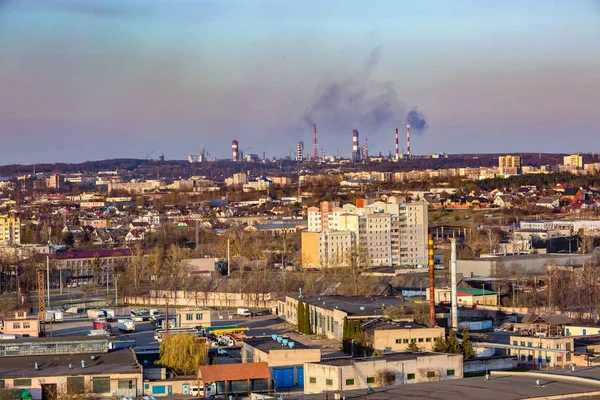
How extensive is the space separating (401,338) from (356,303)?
2.94 m

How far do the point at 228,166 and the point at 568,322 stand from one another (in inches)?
3185

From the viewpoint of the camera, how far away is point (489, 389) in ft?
29.2

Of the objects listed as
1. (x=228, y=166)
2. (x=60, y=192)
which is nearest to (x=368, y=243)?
(x=60, y=192)

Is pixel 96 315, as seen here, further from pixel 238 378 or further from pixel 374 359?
pixel 374 359

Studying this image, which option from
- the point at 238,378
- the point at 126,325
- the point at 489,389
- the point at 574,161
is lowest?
the point at 126,325

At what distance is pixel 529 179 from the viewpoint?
47000mm

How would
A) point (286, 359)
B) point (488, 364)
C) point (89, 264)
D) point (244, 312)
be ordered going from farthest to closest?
1. point (89, 264)
2. point (244, 312)
3. point (488, 364)
4. point (286, 359)

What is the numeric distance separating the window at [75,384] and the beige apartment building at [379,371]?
2.06 meters

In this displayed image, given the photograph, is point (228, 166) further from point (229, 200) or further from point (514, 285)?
point (514, 285)

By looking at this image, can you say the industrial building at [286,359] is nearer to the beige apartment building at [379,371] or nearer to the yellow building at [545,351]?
the beige apartment building at [379,371]

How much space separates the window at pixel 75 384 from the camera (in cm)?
1035

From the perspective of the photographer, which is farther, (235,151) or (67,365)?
(235,151)

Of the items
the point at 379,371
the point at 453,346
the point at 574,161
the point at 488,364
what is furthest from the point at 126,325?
the point at 574,161

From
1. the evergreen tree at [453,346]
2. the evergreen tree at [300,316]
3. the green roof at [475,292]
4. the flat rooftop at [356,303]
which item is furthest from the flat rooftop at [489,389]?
the green roof at [475,292]
